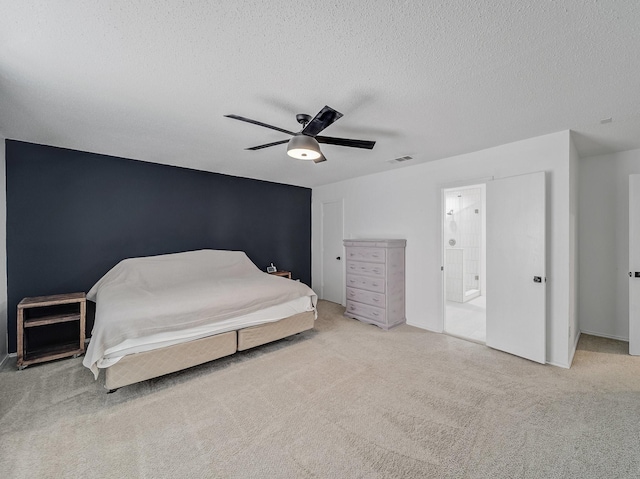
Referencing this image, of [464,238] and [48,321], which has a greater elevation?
[464,238]

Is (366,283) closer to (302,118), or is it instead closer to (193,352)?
(193,352)

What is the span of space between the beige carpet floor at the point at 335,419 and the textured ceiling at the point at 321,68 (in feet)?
7.86

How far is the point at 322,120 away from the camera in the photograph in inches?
76.9

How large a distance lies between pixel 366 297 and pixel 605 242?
10.7ft

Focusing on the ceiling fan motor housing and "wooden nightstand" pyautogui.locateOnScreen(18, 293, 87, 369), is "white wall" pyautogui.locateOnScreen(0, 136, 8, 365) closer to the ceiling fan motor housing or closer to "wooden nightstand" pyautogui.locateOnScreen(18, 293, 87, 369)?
"wooden nightstand" pyautogui.locateOnScreen(18, 293, 87, 369)

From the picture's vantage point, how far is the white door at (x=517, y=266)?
2803 millimetres

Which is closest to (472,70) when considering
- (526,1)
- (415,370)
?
(526,1)

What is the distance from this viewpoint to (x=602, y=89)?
191 cm

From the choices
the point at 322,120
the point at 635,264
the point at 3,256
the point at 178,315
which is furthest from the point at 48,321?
the point at 635,264

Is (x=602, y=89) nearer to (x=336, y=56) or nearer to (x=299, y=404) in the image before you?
(x=336, y=56)

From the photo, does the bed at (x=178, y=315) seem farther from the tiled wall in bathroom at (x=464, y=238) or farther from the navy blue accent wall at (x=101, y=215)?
the tiled wall in bathroom at (x=464, y=238)

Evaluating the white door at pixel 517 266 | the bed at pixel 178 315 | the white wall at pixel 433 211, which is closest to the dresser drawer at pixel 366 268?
the white wall at pixel 433 211

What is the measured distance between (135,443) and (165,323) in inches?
36.8

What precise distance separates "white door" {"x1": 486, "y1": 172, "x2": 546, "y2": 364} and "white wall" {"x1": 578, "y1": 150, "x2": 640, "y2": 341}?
1.38 meters
